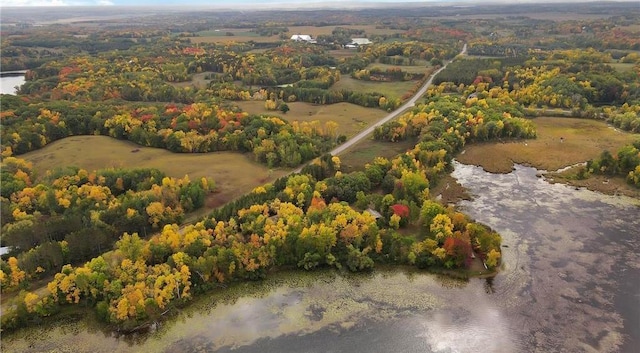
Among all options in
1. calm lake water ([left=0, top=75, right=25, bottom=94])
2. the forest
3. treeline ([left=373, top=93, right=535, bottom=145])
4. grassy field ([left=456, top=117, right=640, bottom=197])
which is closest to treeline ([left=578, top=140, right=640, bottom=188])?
the forest

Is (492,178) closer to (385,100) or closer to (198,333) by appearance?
(385,100)

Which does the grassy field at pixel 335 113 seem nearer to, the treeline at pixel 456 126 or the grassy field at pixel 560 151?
the treeline at pixel 456 126

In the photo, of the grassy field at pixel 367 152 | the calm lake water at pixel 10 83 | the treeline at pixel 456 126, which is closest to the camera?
the grassy field at pixel 367 152

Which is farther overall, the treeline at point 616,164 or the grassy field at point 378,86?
the grassy field at point 378,86

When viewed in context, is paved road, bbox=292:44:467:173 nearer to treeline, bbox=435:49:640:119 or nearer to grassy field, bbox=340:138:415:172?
grassy field, bbox=340:138:415:172

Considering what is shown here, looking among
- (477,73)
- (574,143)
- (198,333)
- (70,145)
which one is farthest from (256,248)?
(477,73)

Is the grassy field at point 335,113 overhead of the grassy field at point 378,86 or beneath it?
beneath

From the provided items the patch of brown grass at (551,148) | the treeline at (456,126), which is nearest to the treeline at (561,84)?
the patch of brown grass at (551,148)
